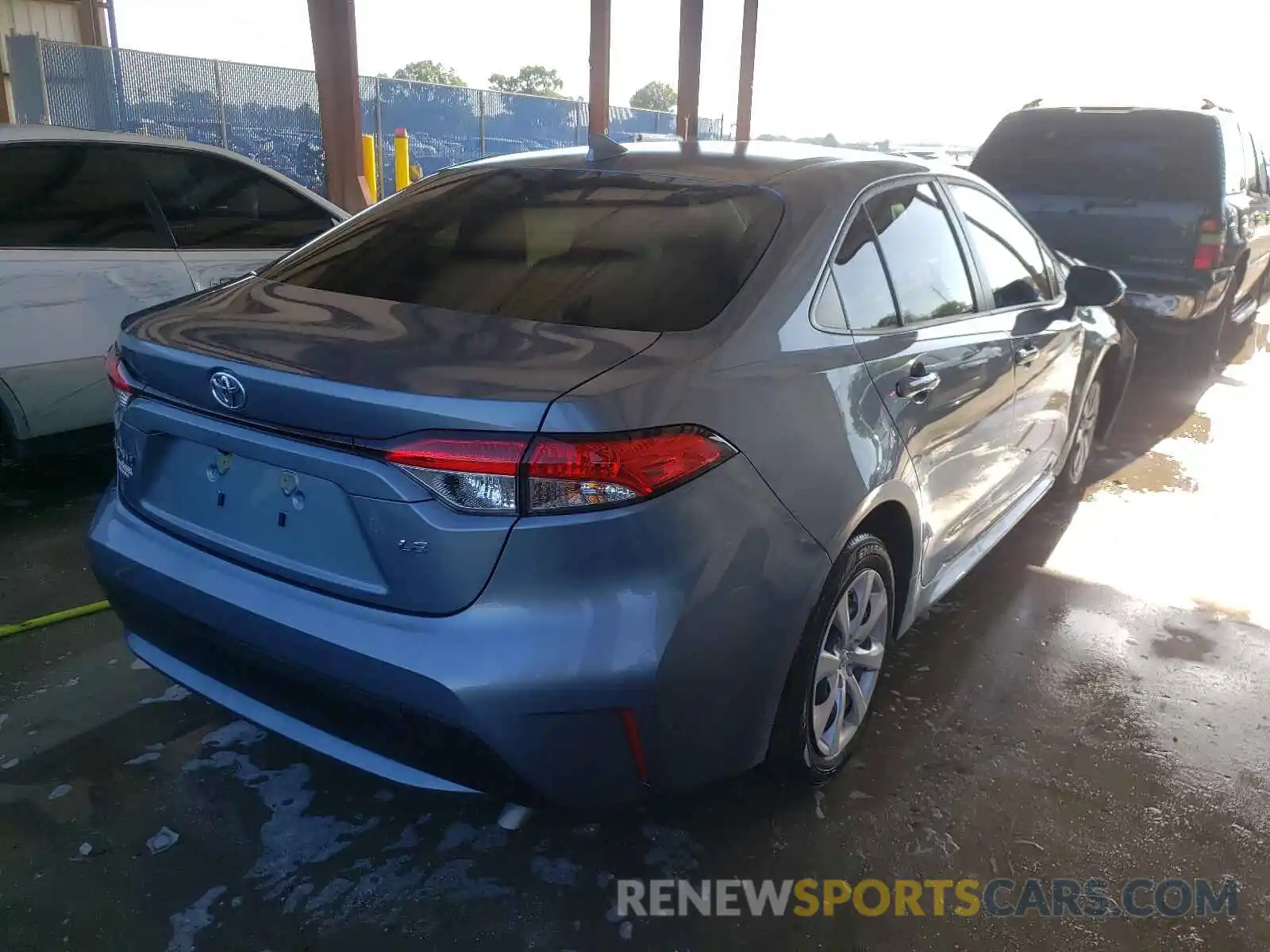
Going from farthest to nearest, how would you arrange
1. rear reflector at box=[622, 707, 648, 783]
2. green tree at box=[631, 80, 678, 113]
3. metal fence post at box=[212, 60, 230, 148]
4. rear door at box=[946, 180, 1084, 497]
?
green tree at box=[631, 80, 678, 113], metal fence post at box=[212, 60, 230, 148], rear door at box=[946, 180, 1084, 497], rear reflector at box=[622, 707, 648, 783]

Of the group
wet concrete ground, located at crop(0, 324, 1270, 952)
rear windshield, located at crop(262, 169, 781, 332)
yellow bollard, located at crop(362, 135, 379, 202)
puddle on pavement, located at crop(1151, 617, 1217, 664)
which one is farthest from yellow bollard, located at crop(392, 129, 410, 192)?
puddle on pavement, located at crop(1151, 617, 1217, 664)

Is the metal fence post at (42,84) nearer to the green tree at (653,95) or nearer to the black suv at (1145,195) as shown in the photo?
the black suv at (1145,195)

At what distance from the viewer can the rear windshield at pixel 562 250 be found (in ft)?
7.08

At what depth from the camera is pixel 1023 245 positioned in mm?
3809

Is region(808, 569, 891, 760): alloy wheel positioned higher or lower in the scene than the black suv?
lower

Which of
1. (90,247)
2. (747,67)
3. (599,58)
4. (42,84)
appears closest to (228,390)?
(90,247)

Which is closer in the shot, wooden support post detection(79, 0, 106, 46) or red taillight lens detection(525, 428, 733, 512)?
red taillight lens detection(525, 428, 733, 512)

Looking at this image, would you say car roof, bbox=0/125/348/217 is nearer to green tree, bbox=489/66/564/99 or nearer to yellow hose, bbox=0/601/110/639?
yellow hose, bbox=0/601/110/639

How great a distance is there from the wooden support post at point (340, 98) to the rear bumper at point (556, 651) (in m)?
8.91

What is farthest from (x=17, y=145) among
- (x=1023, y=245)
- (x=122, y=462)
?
(x=1023, y=245)

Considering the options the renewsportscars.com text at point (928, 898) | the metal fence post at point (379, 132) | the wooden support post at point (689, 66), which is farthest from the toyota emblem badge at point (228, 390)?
the wooden support post at point (689, 66)

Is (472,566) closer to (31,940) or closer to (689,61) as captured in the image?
(31,940)

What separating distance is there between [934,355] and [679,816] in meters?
1.35

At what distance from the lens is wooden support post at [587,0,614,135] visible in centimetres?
1265
